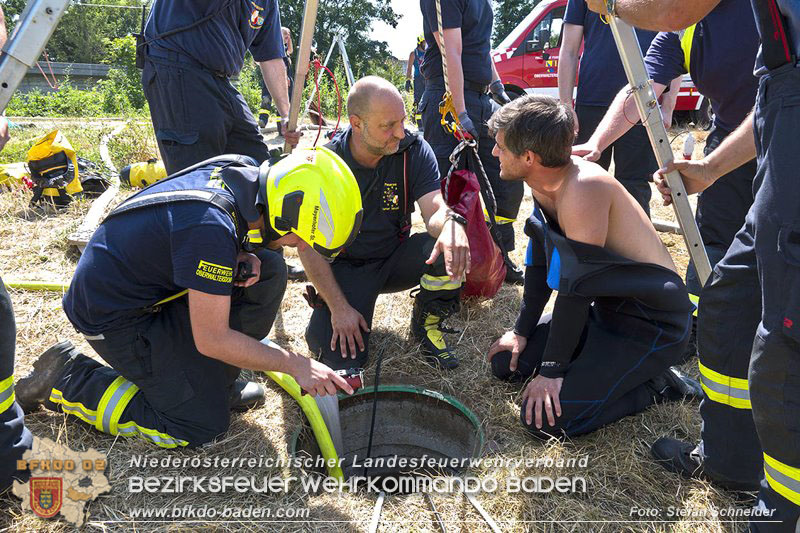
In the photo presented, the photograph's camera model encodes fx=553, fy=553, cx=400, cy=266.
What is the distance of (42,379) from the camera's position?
8.95 ft

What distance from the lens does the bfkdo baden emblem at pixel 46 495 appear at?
7.31ft

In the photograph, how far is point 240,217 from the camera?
2273 mm

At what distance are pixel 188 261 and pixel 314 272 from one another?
3.22ft

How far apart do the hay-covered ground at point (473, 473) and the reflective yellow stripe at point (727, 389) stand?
438 mm

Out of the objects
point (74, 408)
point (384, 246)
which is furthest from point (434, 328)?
point (74, 408)

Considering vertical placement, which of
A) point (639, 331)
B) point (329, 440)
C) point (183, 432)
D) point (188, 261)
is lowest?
point (329, 440)

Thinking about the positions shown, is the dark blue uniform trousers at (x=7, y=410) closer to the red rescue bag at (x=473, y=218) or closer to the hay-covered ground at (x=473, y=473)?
the hay-covered ground at (x=473, y=473)

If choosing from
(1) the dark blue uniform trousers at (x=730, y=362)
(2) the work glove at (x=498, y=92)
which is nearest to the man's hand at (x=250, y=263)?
(1) the dark blue uniform trousers at (x=730, y=362)

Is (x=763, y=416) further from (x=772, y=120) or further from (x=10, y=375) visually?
(x=10, y=375)

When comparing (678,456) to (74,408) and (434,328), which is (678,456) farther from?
(74,408)

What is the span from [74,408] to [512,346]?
2.28 meters

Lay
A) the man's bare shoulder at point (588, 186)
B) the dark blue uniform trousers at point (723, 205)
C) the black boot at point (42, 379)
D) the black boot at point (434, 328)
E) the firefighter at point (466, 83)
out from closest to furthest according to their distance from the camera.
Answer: the man's bare shoulder at point (588, 186) → the black boot at point (42, 379) → the dark blue uniform trousers at point (723, 205) → the black boot at point (434, 328) → the firefighter at point (466, 83)

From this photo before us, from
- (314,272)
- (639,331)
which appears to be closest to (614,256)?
(639,331)

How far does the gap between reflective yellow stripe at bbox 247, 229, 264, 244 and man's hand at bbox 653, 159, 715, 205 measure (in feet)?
5.88
